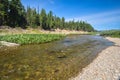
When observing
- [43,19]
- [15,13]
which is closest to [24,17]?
[15,13]

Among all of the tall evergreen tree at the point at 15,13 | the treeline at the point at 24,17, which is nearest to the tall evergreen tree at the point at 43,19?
the treeline at the point at 24,17

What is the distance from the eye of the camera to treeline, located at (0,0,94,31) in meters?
73.6

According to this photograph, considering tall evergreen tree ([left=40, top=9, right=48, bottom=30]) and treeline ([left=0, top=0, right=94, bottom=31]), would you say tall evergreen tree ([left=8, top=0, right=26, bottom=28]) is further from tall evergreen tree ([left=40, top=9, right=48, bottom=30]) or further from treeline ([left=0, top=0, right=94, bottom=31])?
tall evergreen tree ([left=40, top=9, right=48, bottom=30])

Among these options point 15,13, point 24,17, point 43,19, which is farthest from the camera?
point 43,19

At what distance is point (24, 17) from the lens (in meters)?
88.8

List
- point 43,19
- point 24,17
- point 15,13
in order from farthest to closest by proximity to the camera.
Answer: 1. point 43,19
2. point 24,17
3. point 15,13

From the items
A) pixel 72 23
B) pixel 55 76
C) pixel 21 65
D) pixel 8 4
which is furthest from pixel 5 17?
pixel 72 23

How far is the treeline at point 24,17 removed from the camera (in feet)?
242

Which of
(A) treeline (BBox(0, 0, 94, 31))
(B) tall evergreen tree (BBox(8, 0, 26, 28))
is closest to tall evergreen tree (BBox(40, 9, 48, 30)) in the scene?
(A) treeline (BBox(0, 0, 94, 31))

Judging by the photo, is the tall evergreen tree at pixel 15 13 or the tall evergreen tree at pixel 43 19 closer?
the tall evergreen tree at pixel 15 13

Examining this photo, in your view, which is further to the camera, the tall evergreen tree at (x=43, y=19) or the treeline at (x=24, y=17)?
the tall evergreen tree at (x=43, y=19)

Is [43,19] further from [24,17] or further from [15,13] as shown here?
[15,13]

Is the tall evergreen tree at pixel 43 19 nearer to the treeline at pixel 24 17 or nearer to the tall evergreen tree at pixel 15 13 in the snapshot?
the treeline at pixel 24 17

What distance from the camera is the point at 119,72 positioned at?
14.5m
